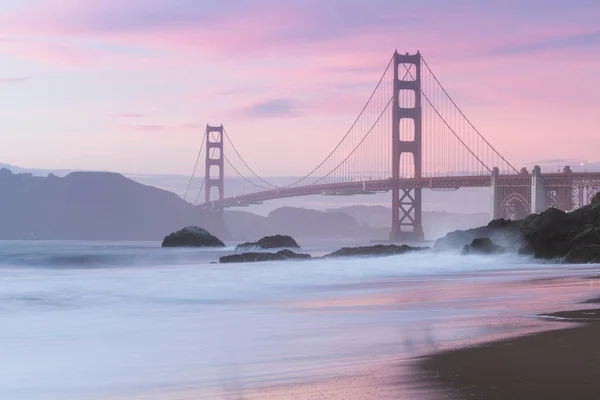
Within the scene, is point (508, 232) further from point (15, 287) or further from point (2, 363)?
point (2, 363)

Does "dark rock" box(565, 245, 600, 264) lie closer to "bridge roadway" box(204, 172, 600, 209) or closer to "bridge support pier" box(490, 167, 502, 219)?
"bridge roadway" box(204, 172, 600, 209)

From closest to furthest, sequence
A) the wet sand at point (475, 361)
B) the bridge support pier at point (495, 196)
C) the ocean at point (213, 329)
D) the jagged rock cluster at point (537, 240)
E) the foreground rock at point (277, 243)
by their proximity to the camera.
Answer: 1. the wet sand at point (475, 361)
2. the ocean at point (213, 329)
3. the jagged rock cluster at point (537, 240)
4. the foreground rock at point (277, 243)
5. the bridge support pier at point (495, 196)

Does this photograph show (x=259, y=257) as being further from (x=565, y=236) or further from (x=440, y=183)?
(x=440, y=183)

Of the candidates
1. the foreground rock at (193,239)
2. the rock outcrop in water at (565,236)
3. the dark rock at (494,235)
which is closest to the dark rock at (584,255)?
the rock outcrop in water at (565,236)

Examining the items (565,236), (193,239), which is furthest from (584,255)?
(193,239)

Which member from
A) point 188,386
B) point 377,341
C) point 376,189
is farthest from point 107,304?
point 376,189

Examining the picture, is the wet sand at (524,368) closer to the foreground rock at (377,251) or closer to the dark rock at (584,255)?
the dark rock at (584,255)

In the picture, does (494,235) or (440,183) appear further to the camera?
(440,183)
